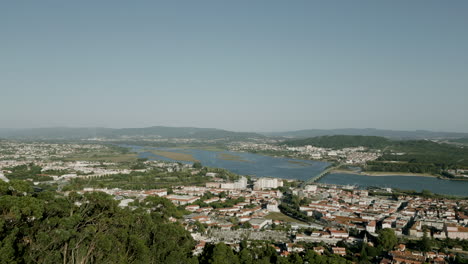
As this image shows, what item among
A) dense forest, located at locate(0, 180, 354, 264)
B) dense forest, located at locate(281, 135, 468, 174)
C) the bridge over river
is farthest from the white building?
dense forest, located at locate(0, 180, 354, 264)

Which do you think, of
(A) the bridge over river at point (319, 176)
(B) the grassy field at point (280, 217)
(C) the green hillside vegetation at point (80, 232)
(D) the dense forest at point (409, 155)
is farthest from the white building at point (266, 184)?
(C) the green hillside vegetation at point (80, 232)

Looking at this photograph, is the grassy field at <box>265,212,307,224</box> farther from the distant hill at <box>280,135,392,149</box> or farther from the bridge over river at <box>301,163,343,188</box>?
the distant hill at <box>280,135,392,149</box>

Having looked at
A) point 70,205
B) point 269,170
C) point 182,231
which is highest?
point 70,205

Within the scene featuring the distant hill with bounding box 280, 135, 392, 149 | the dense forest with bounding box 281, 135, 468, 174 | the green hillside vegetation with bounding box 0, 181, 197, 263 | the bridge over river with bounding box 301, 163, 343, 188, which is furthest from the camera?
the distant hill with bounding box 280, 135, 392, 149

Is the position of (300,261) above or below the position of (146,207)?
below

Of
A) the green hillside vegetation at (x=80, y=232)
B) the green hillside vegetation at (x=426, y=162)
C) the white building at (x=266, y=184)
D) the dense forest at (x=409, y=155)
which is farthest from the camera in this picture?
the dense forest at (x=409, y=155)

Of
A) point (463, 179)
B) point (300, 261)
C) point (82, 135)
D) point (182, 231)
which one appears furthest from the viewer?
point (82, 135)

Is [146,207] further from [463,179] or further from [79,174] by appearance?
[463,179]

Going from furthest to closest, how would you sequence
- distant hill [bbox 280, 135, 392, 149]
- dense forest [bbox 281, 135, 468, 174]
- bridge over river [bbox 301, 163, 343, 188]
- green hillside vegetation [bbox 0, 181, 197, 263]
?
distant hill [bbox 280, 135, 392, 149] < dense forest [bbox 281, 135, 468, 174] < bridge over river [bbox 301, 163, 343, 188] < green hillside vegetation [bbox 0, 181, 197, 263]

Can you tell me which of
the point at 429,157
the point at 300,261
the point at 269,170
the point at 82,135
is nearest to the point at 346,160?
the point at 429,157

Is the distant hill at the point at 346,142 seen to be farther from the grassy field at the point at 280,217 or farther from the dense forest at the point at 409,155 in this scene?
the grassy field at the point at 280,217

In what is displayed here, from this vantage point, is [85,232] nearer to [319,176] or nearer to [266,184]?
[266,184]
